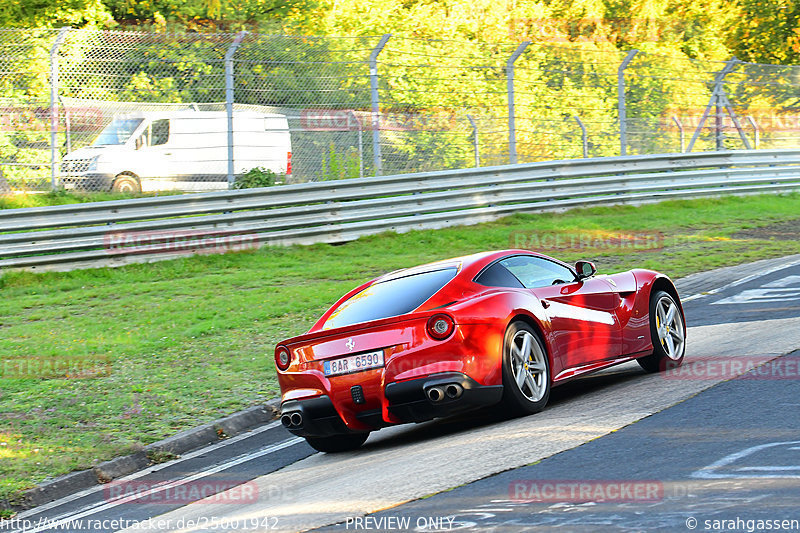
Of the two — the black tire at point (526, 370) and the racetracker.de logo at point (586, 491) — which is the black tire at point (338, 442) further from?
the racetracker.de logo at point (586, 491)

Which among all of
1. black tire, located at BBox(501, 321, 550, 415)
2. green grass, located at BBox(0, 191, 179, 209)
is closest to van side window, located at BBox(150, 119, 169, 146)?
green grass, located at BBox(0, 191, 179, 209)

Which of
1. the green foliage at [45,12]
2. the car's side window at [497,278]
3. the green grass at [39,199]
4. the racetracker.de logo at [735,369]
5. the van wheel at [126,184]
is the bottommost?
the racetracker.de logo at [735,369]

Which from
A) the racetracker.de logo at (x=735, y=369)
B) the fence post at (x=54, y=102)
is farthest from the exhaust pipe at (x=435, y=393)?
the fence post at (x=54, y=102)

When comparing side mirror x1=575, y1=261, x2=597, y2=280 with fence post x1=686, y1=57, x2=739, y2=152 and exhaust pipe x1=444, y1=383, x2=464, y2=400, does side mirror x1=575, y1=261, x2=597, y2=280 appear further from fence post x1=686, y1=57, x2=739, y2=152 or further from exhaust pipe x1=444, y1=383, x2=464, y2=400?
fence post x1=686, y1=57, x2=739, y2=152

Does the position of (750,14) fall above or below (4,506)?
above

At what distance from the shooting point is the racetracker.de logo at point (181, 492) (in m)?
6.29

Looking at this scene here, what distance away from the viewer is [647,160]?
71.3ft

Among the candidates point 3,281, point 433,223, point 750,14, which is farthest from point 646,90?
point 750,14

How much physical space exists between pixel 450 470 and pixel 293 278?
30.0 feet

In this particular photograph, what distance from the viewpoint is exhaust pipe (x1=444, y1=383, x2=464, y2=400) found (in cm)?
665

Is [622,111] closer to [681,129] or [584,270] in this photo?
[681,129]

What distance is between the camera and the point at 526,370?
281 inches

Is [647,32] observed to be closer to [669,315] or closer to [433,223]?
[433,223]

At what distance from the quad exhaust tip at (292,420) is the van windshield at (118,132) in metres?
10.3
